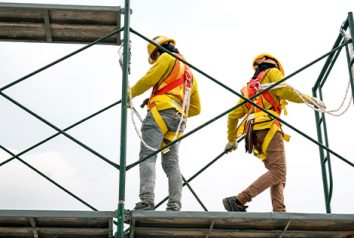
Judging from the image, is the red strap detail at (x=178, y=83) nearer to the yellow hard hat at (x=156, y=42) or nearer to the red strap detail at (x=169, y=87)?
the red strap detail at (x=169, y=87)

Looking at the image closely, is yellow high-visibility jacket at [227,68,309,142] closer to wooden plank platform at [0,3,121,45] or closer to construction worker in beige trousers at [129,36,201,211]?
construction worker in beige trousers at [129,36,201,211]

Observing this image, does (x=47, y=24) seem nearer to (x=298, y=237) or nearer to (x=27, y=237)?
(x=27, y=237)

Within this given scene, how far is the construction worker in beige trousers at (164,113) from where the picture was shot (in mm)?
7262

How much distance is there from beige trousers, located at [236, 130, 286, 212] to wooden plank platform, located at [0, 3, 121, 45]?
2.28 metres

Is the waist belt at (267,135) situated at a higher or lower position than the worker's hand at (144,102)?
lower

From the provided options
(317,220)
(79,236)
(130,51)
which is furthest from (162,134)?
(317,220)

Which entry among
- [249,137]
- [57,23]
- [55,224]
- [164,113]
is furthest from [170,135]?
[57,23]

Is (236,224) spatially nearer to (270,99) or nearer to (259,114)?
(259,114)

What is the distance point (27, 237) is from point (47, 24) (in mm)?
2620

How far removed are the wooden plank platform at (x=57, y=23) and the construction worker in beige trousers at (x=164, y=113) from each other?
0.66 meters

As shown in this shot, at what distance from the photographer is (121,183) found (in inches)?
259

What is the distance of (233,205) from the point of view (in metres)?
7.73

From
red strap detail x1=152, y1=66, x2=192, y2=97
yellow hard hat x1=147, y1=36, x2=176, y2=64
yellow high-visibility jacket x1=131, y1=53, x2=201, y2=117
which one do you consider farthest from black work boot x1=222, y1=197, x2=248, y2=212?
yellow hard hat x1=147, y1=36, x2=176, y2=64

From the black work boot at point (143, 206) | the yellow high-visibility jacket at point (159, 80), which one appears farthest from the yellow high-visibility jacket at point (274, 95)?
the black work boot at point (143, 206)
